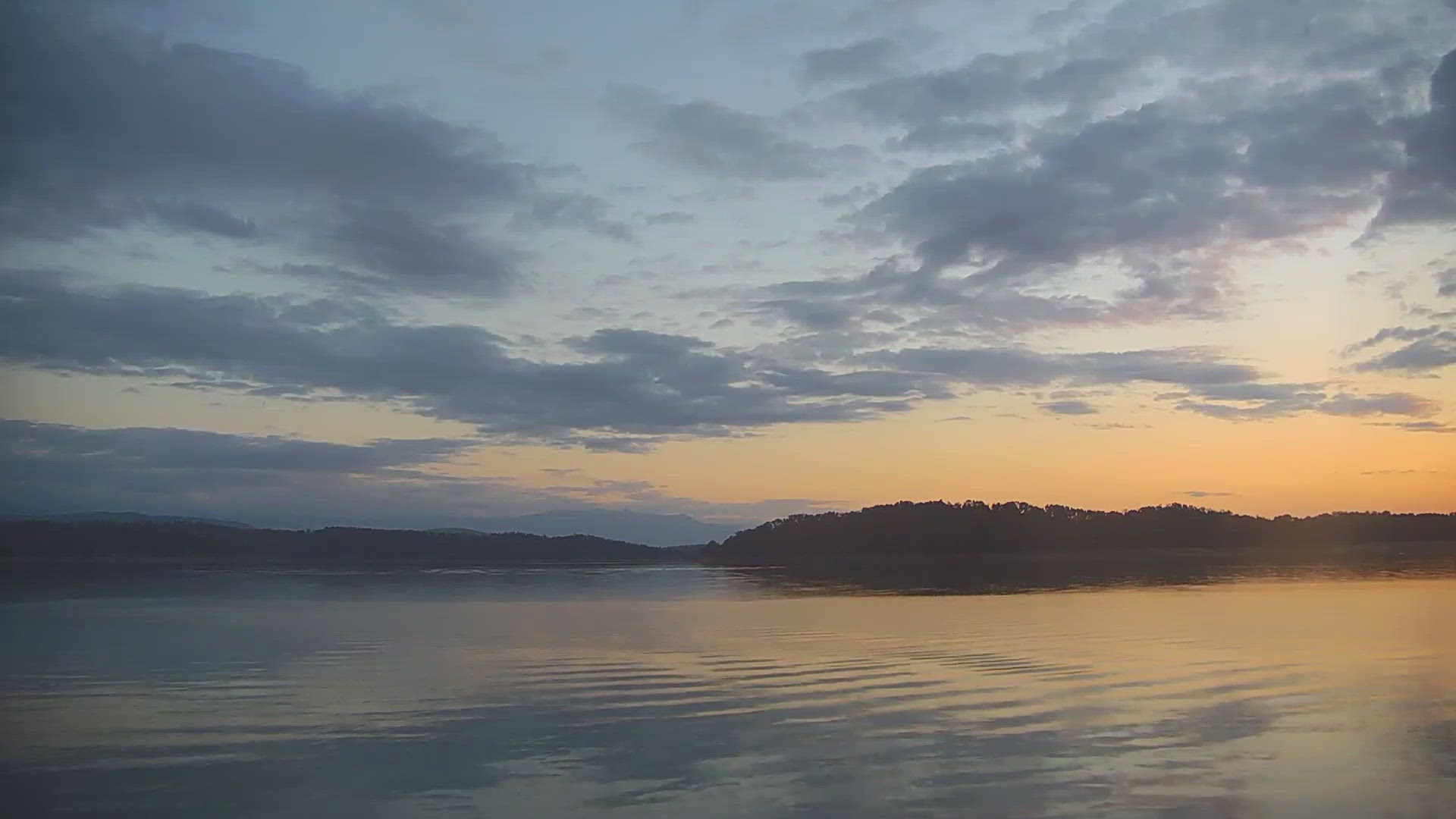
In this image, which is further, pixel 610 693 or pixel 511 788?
pixel 610 693

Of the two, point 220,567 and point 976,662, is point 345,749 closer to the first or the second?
point 976,662

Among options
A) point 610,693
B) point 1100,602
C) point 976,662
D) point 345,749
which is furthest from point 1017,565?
point 345,749

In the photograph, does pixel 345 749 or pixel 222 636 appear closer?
pixel 345 749

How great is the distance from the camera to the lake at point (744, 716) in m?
10.6

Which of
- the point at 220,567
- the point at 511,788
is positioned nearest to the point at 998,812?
the point at 511,788

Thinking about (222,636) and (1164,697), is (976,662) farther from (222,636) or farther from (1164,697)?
(222,636)

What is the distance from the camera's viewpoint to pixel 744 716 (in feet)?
47.5

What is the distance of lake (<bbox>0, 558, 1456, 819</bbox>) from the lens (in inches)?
416

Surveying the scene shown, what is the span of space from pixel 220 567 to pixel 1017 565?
50.0 m

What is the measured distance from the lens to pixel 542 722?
46.8 ft

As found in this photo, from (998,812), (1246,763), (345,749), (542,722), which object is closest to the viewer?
(998,812)

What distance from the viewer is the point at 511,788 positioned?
10.9 metres

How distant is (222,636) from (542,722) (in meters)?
14.7

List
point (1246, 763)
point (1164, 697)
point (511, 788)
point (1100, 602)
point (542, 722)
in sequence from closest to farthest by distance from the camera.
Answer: point (511, 788) < point (1246, 763) < point (542, 722) < point (1164, 697) < point (1100, 602)
